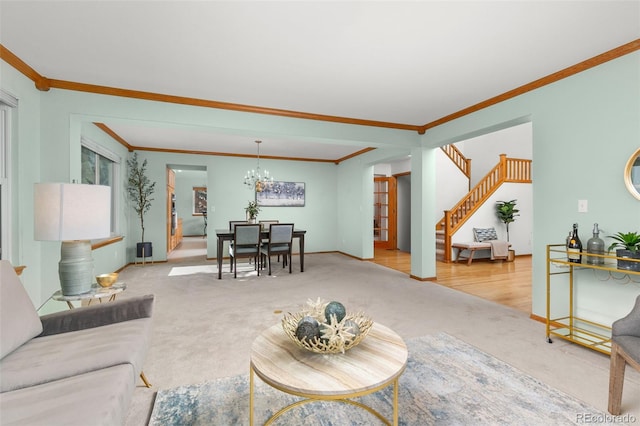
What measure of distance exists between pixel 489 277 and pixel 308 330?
4577mm

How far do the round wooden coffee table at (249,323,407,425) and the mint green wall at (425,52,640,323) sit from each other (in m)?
2.18

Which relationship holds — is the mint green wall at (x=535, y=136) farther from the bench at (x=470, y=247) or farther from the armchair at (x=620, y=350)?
the bench at (x=470, y=247)

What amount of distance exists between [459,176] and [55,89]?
7.90m

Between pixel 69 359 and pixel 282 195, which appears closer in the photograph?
pixel 69 359

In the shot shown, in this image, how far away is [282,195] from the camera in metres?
7.29

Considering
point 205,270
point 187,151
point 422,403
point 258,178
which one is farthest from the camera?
point 258,178

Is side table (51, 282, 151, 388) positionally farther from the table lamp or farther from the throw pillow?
the throw pillow

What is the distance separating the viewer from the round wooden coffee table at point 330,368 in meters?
1.18

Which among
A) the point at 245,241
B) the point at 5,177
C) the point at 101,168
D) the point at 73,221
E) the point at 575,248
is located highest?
the point at 101,168

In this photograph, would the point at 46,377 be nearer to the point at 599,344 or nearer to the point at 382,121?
the point at 599,344

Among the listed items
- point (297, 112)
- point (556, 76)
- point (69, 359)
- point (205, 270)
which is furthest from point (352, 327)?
point (205, 270)

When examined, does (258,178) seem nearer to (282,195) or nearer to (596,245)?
(282,195)

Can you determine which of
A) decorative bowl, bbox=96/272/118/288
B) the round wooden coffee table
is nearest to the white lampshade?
decorative bowl, bbox=96/272/118/288

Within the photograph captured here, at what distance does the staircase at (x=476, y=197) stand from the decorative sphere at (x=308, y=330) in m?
5.66
